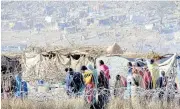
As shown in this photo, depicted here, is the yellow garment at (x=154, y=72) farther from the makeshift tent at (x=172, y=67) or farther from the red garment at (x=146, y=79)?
the makeshift tent at (x=172, y=67)

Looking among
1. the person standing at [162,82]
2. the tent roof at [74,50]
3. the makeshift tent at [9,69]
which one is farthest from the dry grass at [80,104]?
the tent roof at [74,50]

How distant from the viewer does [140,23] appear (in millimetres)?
55031

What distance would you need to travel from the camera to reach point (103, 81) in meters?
11.5

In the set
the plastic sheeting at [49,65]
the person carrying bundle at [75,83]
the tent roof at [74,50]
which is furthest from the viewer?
the tent roof at [74,50]

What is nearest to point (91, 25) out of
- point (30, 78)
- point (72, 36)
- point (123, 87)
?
point (72, 36)

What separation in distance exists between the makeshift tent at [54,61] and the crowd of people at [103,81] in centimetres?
491

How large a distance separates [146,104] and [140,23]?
147ft

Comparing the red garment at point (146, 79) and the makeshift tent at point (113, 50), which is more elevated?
the makeshift tent at point (113, 50)

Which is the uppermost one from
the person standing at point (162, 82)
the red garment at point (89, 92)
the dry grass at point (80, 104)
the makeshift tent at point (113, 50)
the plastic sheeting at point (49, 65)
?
the makeshift tent at point (113, 50)

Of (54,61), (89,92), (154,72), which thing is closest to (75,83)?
(89,92)

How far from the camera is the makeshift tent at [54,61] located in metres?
17.5

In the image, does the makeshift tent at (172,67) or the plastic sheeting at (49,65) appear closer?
the makeshift tent at (172,67)

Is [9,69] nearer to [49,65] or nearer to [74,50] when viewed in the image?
[49,65]

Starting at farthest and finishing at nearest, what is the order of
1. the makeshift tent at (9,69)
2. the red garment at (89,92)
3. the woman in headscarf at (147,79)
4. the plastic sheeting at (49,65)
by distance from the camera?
the plastic sheeting at (49,65), the makeshift tent at (9,69), the woman in headscarf at (147,79), the red garment at (89,92)
